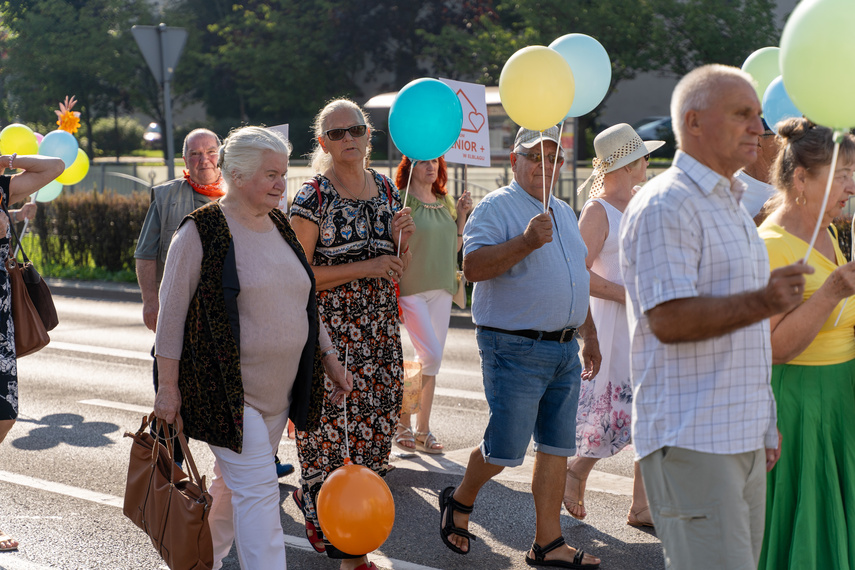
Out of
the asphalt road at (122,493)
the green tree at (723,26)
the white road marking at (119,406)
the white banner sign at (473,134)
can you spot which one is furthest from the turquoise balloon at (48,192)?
the green tree at (723,26)

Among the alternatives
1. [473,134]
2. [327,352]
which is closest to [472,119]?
[473,134]

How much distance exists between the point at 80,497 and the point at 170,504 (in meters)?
Answer: 2.07

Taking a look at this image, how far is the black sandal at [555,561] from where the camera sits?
169 inches

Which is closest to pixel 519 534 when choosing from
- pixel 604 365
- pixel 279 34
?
pixel 604 365

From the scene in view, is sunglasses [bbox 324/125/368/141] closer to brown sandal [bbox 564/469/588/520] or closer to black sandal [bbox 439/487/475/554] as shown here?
black sandal [bbox 439/487/475/554]

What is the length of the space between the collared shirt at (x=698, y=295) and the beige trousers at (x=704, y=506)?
0.16 feet

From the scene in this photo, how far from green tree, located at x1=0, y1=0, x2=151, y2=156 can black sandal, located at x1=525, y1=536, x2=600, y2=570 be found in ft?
118

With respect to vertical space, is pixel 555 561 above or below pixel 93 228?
below

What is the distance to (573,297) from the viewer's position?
14.0 ft

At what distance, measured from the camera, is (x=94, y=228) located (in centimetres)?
1661

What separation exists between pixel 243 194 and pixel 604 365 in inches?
84.7

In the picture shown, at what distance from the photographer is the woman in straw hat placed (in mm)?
4895

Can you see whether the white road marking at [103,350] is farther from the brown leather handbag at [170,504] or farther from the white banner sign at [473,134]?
the brown leather handbag at [170,504]

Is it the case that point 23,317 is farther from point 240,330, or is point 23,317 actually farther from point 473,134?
point 473,134
